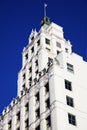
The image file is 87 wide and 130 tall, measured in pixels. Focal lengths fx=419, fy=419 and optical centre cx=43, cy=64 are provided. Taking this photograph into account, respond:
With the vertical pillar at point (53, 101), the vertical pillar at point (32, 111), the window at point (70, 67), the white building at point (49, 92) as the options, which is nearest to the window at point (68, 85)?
the white building at point (49, 92)

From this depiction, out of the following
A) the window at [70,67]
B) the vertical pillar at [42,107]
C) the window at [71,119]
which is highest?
the window at [70,67]

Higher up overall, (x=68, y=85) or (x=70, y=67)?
(x=70, y=67)

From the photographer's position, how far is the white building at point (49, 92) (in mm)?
78688

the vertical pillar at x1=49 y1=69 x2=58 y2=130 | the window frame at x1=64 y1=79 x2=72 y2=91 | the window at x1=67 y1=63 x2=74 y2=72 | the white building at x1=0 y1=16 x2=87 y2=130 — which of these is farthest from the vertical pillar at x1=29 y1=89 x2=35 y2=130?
the window at x1=67 y1=63 x2=74 y2=72

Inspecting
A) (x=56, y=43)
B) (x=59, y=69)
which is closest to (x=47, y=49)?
(x=56, y=43)

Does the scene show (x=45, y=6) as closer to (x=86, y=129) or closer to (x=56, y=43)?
(x=56, y=43)

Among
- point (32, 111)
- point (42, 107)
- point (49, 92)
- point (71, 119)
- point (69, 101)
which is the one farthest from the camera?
point (32, 111)

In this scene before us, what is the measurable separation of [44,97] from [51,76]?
4435mm

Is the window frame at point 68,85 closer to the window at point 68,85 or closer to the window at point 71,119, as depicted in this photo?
the window at point 68,85

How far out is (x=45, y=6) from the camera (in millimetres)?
126125

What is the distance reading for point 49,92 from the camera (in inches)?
3243

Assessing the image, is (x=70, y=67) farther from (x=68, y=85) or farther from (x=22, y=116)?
(x=22, y=116)

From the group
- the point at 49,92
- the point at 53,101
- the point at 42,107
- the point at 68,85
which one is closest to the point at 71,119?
the point at 53,101

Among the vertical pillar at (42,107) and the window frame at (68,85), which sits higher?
the window frame at (68,85)
